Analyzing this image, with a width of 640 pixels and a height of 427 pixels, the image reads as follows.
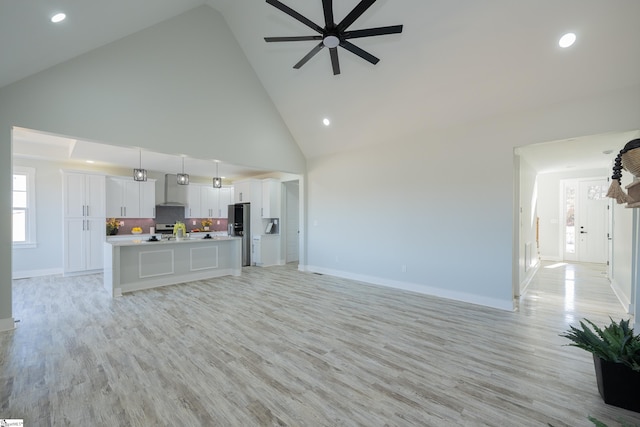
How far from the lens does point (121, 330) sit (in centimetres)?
332

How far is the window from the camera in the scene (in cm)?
614

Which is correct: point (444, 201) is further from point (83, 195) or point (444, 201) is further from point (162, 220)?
point (83, 195)

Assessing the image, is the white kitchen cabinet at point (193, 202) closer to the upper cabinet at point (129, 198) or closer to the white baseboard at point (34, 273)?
the upper cabinet at point (129, 198)

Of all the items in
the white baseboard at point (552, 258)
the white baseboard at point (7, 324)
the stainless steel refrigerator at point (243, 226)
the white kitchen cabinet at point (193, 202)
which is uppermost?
the white kitchen cabinet at point (193, 202)

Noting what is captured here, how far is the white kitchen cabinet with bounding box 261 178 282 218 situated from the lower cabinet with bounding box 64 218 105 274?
13.3 ft

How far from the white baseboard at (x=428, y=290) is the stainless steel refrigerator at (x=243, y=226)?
2.42 meters

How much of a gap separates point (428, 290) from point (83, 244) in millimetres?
7852

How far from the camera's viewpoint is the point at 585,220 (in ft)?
26.6

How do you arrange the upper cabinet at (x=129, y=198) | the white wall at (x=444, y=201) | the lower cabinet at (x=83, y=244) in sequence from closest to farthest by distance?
the white wall at (x=444, y=201), the lower cabinet at (x=83, y=244), the upper cabinet at (x=129, y=198)

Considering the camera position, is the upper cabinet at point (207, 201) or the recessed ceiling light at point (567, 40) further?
the upper cabinet at point (207, 201)

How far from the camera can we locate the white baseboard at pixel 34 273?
6099mm

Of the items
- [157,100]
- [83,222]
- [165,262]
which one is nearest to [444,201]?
[157,100]

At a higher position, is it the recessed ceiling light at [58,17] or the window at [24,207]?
the recessed ceiling light at [58,17]

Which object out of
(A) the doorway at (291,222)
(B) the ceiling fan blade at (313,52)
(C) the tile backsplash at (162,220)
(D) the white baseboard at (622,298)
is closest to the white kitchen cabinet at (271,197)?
(A) the doorway at (291,222)
